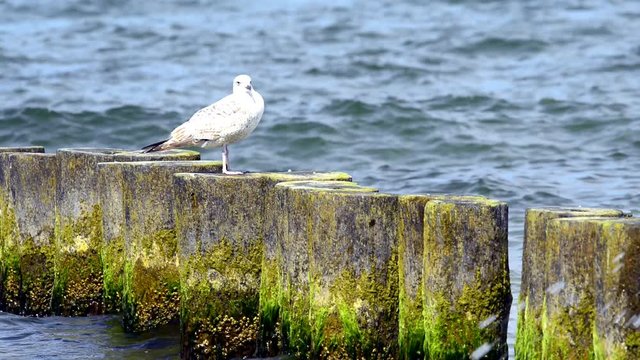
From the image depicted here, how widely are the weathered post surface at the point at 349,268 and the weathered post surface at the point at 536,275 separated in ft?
2.49

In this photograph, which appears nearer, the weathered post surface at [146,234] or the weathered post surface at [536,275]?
the weathered post surface at [536,275]

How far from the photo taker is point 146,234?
805 centimetres

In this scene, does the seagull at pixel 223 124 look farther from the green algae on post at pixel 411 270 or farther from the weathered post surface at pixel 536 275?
the weathered post surface at pixel 536 275

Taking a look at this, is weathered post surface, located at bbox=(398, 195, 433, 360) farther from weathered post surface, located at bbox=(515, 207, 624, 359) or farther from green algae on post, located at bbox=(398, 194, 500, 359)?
weathered post surface, located at bbox=(515, 207, 624, 359)

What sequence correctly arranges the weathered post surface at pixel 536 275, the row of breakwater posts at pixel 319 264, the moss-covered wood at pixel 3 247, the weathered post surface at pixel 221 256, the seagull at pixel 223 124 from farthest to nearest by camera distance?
1. the moss-covered wood at pixel 3 247
2. the seagull at pixel 223 124
3. the weathered post surface at pixel 221 256
4. the weathered post surface at pixel 536 275
5. the row of breakwater posts at pixel 319 264

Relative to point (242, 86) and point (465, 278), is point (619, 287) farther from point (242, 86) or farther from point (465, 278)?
point (242, 86)

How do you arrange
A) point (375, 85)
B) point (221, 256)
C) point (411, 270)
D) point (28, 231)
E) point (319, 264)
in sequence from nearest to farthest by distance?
1. point (411, 270)
2. point (319, 264)
3. point (221, 256)
4. point (28, 231)
5. point (375, 85)

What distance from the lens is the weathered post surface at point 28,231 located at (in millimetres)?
9078

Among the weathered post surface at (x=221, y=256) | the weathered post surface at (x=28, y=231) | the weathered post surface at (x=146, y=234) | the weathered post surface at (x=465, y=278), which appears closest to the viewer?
the weathered post surface at (x=465, y=278)

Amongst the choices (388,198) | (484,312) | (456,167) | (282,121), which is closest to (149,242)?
(388,198)

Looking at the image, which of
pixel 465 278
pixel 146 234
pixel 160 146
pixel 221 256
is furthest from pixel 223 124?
pixel 465 278

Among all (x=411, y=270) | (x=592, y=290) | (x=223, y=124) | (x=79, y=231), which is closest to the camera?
(x=592, y=290)

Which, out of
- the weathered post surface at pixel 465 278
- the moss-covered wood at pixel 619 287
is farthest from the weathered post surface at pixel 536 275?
the moss-covered wood at pixel 619 287

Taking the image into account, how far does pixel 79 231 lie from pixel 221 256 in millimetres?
1727
